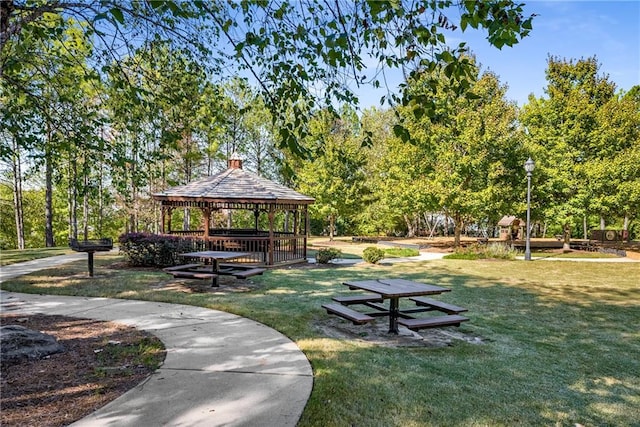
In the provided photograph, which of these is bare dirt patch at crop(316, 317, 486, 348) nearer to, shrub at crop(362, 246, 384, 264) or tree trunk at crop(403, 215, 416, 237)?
shrub at crop(362, 246, 384, 264)

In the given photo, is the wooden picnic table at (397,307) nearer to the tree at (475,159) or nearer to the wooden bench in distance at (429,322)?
the wooden bench in distance at (429,322)

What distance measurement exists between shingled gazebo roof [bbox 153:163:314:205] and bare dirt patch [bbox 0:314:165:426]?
8512 millimetres

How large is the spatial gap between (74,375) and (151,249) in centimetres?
872

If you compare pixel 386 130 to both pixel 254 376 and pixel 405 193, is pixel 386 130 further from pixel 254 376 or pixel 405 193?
pixel 254 376

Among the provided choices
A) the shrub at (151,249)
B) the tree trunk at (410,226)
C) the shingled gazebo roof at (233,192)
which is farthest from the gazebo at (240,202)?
the tree trunk at (410,226)

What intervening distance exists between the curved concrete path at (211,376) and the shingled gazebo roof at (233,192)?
24.7ft

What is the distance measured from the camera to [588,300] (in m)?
8.93

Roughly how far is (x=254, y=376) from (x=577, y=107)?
73.0 feet

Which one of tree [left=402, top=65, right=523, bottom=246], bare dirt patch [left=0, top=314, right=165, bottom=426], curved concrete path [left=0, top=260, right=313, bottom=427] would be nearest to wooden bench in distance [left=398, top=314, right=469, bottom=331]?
curved concrete path [left=0, top=260, right=313, bottom=427]

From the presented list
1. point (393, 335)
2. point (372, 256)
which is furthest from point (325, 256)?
point (393, 335)

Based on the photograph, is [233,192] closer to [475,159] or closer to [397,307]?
[397,307]

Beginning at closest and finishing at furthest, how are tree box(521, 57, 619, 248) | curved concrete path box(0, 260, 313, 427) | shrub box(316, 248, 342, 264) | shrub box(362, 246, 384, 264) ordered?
curved concrete path box(0, 260, 313, 427) < shrub box(316, 248, 342, 264) < shrub box(362, 246, 384, 264) < tree box(521, 57, 619, 248)

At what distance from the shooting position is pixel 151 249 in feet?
39.6

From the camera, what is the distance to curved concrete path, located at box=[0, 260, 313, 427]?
3.01m
